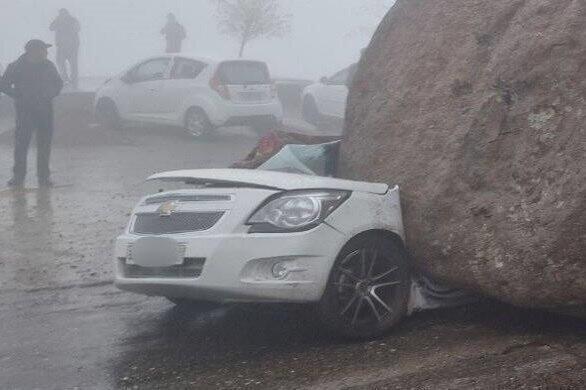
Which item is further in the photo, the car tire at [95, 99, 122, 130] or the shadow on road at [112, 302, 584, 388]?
the car tire at [95, 99, 122, 130]

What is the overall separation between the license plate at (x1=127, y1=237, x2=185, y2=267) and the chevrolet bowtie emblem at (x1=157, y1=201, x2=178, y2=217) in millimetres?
174

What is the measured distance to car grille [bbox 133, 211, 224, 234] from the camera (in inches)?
219

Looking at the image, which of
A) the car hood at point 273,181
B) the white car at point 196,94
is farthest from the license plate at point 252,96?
the car hood at point 273,181

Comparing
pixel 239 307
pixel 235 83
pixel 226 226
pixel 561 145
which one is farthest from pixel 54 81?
pixel 561 145

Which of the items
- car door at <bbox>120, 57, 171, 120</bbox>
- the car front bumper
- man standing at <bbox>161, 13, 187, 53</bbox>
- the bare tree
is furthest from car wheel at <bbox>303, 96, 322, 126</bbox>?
the car front bumper

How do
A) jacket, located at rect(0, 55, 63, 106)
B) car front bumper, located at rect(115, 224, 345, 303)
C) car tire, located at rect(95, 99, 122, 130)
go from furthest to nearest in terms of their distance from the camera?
car tire, located at rect(95, 99, 122, 130) < jacket, located at rect(0, 55, 63, 106) < car front bumper, located at rect(115, 224, 345, 303)

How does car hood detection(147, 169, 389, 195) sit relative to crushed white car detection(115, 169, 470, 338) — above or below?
above

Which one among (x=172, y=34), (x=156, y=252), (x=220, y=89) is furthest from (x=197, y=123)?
(x=156, y=252)

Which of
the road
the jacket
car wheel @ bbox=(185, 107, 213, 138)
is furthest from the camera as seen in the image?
car wheel @ bbox=(185, 107, 213, 138)

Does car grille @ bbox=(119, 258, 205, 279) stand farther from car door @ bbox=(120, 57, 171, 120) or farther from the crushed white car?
car door @ bbox=(120, 57, 171, 120)

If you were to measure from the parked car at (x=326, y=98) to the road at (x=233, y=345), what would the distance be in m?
12.4

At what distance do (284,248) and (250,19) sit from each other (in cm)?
2385

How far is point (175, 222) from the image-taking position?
18.9 feet

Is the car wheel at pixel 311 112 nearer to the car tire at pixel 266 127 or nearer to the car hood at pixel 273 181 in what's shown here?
the car tire at pixel 266 127
